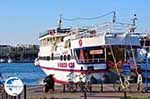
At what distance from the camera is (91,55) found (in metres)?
48.0

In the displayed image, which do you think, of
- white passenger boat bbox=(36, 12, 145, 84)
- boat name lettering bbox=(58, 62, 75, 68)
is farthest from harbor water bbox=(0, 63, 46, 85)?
white passenger boat bbox=(36, 12, 145, 84)

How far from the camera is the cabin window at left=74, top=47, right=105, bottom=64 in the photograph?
47375mm

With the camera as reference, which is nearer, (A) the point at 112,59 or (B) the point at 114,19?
(A) the point at 112,59

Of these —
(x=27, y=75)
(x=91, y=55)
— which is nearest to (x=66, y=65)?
(x=91, y=55)

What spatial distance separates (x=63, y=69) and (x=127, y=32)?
827 cm

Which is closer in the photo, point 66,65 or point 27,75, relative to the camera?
point 66,65

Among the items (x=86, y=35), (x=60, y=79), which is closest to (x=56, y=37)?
(x=60, y=79)

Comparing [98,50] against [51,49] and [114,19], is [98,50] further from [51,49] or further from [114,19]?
[51,49]

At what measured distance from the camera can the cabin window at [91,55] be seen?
47375 mm

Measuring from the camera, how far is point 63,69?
53.4 meters

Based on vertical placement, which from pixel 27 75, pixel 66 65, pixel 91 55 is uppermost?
pixel 91 55

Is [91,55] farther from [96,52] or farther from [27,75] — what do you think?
[27,75]

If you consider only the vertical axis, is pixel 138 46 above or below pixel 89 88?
above

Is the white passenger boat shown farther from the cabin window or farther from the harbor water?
the harbor water
